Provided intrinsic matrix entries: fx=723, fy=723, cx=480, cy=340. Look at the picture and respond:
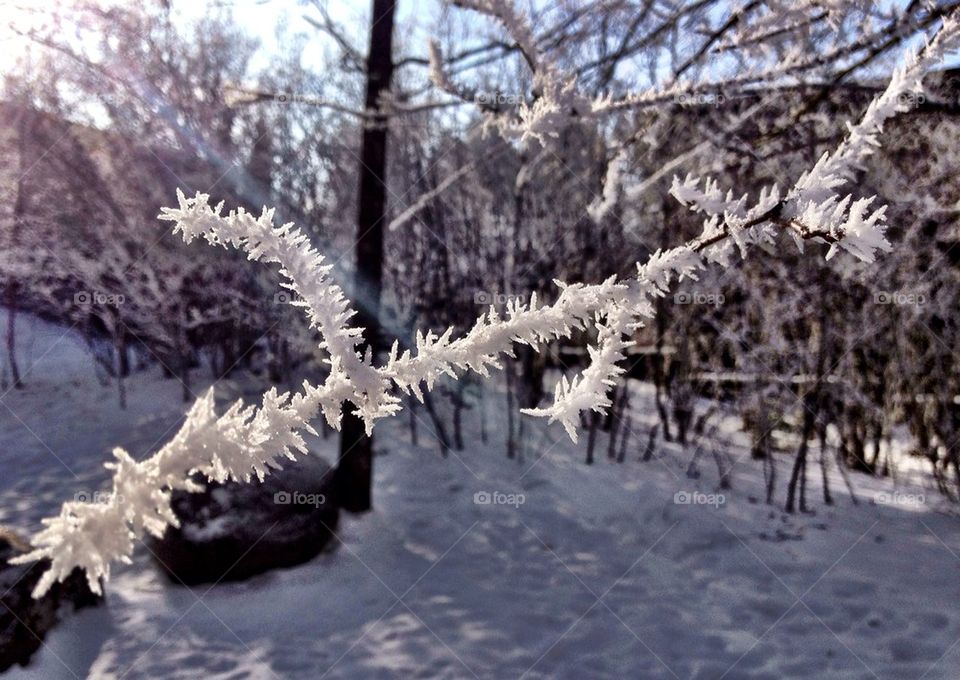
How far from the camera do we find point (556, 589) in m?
4.68

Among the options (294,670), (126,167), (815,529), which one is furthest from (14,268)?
(815,529)

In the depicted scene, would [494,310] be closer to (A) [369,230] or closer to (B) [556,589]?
(B) [556,589]

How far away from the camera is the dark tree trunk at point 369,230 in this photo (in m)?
5.72

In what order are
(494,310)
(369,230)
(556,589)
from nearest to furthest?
(494,310) < (556,589) < (369,230)

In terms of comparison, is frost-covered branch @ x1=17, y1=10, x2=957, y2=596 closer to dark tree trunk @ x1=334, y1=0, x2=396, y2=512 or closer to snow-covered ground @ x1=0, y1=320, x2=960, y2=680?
snow-covered ground @ x1=0, y1=320, x2=960, y2=680

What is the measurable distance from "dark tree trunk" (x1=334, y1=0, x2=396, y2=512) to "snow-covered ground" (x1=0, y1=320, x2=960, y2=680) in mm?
352

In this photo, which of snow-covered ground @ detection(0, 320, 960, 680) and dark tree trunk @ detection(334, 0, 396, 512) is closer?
snow-covered ground @ detection(0, 320, 960, 680)

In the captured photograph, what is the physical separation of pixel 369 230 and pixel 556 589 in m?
3.03

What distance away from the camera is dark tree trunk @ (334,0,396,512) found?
572cm

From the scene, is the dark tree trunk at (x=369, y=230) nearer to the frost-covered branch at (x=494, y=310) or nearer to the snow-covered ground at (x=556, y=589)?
the snow-covered ground at (x=556, y=589)

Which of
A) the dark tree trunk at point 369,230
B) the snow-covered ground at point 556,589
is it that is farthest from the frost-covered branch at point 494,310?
the dark tree trunk at point 369,230

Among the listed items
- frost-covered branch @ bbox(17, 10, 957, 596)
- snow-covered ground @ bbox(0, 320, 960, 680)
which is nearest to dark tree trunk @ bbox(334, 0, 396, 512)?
snow-covered ground @ bbox(0, 320, 960, 680)

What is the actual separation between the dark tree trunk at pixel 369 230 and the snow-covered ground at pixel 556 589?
352mm

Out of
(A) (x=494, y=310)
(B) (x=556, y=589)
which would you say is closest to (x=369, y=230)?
(B) (x=556, y=589)
